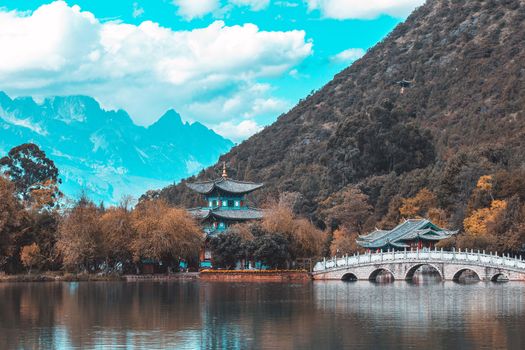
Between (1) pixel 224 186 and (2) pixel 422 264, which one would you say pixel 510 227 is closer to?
(2) pixel 422 264

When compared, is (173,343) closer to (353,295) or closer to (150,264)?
(353,295)

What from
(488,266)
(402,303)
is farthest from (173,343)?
(488,266)

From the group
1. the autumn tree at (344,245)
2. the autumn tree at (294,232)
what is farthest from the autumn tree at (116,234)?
the autumn tree at (344,245)

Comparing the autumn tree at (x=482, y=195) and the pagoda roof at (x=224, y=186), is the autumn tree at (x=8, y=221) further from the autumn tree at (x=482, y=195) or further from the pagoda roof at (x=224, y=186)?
the autumn tree at (x=482, y=195)

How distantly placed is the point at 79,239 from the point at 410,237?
26.4m

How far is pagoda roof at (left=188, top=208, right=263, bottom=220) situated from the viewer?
246 ft

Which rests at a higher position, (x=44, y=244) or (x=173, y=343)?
(x=44, y=244)

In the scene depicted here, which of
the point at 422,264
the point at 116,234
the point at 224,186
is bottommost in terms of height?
the point at 422,264

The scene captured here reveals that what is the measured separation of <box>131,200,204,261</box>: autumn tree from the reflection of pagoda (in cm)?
568

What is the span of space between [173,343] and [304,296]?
64.5 feet

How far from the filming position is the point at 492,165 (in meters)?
78.4

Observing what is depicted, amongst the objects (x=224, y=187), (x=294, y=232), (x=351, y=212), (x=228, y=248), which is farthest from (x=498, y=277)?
(x=224, y=187)

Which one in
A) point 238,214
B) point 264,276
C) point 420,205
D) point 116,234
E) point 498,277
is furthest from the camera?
point 420,205

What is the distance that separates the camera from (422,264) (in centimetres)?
6031
